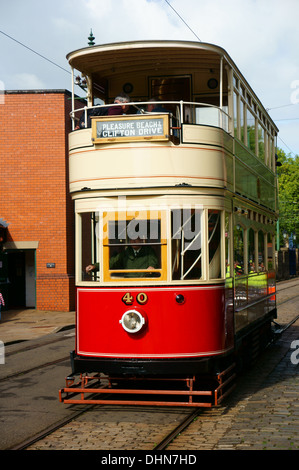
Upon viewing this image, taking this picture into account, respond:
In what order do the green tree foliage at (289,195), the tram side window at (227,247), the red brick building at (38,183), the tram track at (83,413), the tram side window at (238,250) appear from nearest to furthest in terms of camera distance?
the tram track at (83,413)
the tram side window at (227,247)
the tram side window at (238,250)
the red brick building at (38,183)
the green tree foliage at (289,195)

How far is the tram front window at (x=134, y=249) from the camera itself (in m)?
7.85

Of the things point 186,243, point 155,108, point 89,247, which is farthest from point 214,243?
point 155,108

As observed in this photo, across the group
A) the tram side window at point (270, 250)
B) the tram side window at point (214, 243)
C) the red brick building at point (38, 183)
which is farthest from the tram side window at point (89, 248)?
the red brick building at point (38, 183)

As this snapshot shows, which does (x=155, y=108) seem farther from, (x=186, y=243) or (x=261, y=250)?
(x=261, y=250)

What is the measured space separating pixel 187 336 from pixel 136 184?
6.11 feet

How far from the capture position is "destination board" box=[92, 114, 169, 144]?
783cm

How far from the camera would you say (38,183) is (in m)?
21.6

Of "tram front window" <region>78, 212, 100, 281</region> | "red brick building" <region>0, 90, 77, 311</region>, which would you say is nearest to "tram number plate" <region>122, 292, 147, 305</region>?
"tram front window" <region>78, 212, 100, 281</region>

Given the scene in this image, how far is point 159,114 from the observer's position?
308 inches

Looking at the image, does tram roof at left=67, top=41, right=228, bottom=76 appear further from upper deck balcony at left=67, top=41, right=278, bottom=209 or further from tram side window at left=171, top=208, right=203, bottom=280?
tram side window at left=171, top=208, right=203, bottom=280

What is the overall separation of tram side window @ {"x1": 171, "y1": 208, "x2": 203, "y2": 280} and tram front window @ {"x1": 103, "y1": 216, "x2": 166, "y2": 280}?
0.16 m

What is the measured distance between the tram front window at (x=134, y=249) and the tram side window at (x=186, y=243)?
0.16 metres

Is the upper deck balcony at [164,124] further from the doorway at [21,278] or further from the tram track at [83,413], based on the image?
the doorway at [21,278]
